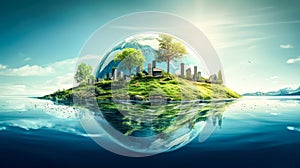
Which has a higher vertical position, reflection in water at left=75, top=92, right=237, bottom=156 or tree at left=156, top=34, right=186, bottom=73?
tree at left=156, top=34, right=186, bottom=73

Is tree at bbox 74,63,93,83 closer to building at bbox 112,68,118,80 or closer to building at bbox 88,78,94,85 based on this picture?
building at bbox 88,78,94,85

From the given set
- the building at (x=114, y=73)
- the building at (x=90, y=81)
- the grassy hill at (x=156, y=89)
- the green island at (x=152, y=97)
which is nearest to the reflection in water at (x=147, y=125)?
the green island at (x=152, y=97)

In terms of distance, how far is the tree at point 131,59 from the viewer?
200 inches

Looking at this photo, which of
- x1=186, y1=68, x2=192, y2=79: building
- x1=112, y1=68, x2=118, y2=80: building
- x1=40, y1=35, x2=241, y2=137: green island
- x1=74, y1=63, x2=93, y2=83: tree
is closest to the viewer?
x1=40, y1=35, x2=241, y2=137: green island

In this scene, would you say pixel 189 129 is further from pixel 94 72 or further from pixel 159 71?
pixel 94 72

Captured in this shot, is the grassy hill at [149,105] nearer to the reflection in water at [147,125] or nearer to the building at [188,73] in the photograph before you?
the reflection in water at [147,125]

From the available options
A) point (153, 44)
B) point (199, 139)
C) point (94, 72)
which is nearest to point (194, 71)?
point (153, 44)

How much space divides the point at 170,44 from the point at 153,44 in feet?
1.05

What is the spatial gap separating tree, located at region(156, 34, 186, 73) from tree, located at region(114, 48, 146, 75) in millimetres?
317

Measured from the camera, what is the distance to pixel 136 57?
201 inches

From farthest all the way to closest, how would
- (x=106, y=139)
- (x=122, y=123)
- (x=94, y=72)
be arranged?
(x=94, y=72) < (x=106, y=139) < (x=122, y=123)

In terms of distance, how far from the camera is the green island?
4.90m

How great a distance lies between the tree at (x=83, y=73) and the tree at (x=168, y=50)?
5.40 ft

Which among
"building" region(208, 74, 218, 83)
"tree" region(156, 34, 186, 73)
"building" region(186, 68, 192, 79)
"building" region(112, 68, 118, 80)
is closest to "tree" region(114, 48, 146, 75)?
"building" region(112, 68, 118, 80)
